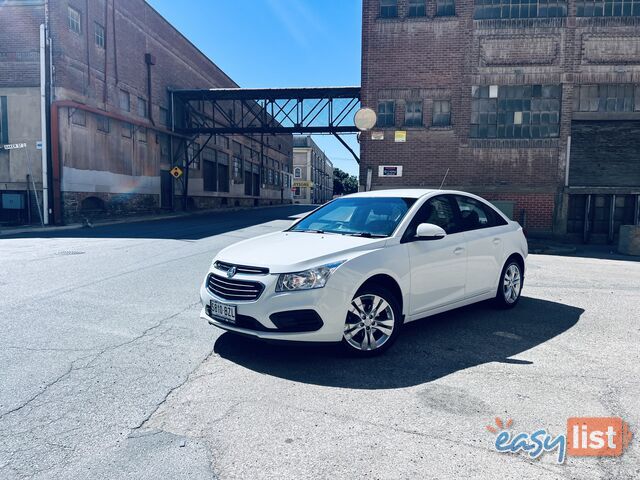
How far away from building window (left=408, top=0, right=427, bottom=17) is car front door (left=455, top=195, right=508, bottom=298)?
14571 mm

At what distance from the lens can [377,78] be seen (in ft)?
60.3

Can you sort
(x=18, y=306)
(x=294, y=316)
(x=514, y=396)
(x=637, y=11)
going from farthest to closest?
(x=637, y=11), (x=18, y=306), (x=294, y=316), (x=514, y=396)

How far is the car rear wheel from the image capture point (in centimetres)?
608

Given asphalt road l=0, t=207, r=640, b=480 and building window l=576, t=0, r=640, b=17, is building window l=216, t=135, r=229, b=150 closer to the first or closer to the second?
building window l=576, t=0, r=640, b=17

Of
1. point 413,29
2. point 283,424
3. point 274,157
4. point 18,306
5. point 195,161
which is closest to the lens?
point 283,424

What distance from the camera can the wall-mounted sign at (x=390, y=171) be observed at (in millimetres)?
18344

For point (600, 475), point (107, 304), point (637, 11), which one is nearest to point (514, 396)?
point (600, 475)

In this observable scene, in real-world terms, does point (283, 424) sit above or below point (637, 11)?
below

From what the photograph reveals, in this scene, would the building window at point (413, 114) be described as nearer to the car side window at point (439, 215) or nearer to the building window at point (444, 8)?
the building window at point (444, 8)

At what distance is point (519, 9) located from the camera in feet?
57.0

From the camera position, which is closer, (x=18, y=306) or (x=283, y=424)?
(x=283, y=424)

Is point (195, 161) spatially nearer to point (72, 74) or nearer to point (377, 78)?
point (72, 74)

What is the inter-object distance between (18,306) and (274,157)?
55.4 metres

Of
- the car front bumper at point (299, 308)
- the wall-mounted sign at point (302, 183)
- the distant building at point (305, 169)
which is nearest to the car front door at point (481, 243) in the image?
the car front bumper at point (299, 308)
